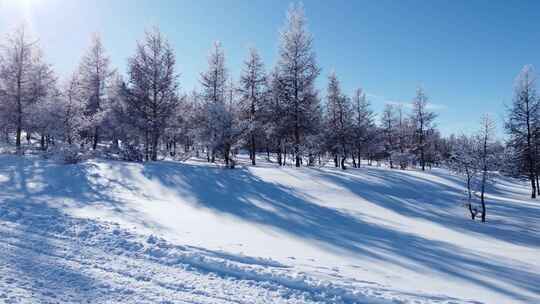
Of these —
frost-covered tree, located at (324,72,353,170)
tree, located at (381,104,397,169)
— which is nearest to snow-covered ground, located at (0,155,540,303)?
frost-covered tree, located at (324,72,353,170)

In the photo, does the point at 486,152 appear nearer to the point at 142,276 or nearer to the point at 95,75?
the point at 142,276

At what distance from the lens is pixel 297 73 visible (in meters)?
26.5

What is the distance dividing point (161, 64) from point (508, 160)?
25197mm

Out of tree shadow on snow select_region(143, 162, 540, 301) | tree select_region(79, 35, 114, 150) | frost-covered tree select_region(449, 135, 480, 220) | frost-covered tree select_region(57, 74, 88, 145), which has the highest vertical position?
tree select_region(79, 35, 114, 150)

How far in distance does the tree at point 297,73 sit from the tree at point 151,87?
9194 mm

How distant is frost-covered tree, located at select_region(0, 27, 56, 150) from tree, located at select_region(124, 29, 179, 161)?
8524mm

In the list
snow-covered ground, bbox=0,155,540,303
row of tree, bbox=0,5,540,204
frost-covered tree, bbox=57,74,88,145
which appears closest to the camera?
snow-covered ground, bbox=0,155,540,303

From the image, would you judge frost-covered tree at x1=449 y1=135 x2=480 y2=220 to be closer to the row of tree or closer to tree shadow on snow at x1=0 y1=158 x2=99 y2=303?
the row of tree

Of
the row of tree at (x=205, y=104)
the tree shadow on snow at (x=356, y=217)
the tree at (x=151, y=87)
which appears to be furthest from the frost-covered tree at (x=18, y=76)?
the tree shadow on snow at (x=356, y=217)

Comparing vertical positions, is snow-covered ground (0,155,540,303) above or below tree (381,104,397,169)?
below

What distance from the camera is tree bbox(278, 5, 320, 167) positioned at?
86.6ft

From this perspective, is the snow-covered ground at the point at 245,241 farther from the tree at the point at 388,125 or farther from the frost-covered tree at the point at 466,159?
the tree at the point at 388,125

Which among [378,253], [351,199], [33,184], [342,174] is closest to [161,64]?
[33,184]

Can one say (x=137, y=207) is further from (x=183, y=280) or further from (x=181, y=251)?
(x=183, y=280)
